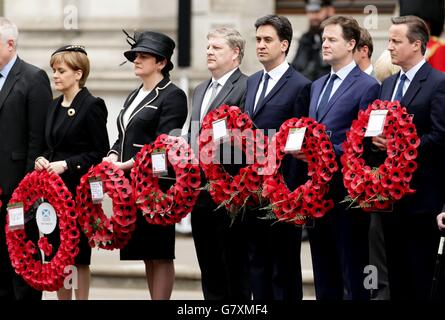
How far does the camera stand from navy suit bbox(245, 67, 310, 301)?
8664 millimetres

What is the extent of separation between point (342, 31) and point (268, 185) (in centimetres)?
110

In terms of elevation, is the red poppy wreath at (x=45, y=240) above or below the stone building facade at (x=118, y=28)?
below

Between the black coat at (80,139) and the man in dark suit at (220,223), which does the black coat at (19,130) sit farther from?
the man in dark suit at (220,223)

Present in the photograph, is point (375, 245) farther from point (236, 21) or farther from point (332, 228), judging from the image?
point (236, 21)

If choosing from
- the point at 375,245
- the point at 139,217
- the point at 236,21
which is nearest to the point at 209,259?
the point at 139,217

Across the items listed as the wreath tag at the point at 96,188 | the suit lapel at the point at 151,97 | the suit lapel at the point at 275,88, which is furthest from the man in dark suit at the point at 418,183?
the wreath tag at the point at 96,188

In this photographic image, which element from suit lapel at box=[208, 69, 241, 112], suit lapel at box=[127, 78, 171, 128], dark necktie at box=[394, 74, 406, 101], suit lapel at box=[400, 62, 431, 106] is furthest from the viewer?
suit lapel at box=[127, 78, 171, 128]

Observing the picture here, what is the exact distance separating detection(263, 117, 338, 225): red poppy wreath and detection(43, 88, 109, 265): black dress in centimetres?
143

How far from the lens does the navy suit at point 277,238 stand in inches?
341

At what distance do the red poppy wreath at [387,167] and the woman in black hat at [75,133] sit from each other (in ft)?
6.33

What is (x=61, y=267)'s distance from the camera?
29.5 ft

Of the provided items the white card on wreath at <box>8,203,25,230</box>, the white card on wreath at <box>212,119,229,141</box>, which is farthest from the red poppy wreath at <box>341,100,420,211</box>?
the white card on wreath at <box>8,203,25,230</box>

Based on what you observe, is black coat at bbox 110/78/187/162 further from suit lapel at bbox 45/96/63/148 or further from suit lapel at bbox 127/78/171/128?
suit lapel at bbox 45/96/63/148

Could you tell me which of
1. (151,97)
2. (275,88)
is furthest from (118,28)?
(275,88)
